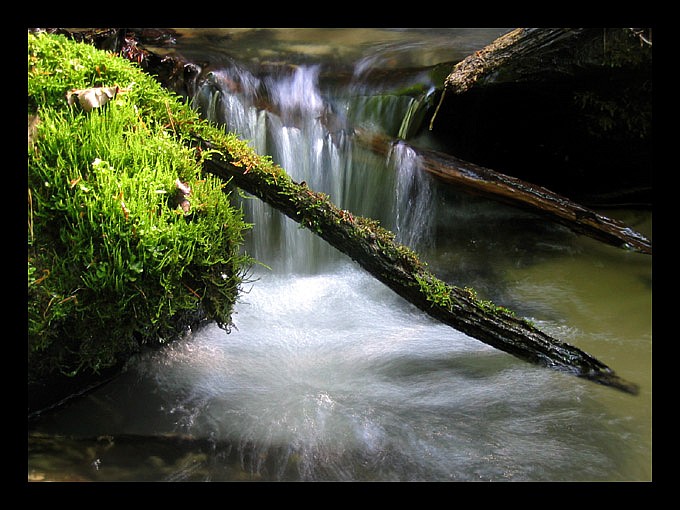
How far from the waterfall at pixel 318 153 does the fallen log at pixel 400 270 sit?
2086 mm

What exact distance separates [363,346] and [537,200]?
2208mm

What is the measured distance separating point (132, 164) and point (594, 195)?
5.40 m

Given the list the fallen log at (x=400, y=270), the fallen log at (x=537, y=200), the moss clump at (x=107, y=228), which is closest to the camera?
the moss clump at (x=107, y=228)

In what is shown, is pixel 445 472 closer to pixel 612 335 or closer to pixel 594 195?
pixel 612 335

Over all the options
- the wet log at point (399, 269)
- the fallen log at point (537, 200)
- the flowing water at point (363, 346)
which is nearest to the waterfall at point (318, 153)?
the flowing water at point (363, 346)

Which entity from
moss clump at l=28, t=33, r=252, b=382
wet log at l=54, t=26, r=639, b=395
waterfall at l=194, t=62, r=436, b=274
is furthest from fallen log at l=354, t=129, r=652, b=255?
moss clump at l=28, t=33, r=252, b=382

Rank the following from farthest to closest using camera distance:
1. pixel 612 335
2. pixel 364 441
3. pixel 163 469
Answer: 1. pixel 612 335
2. pixel 364 441
3. pixel 163 469

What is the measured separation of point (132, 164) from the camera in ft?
9.94

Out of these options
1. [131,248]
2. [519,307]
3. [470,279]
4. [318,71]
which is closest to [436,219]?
[470,279]

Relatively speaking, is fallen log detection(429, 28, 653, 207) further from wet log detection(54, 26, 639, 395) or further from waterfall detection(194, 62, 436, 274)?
wet log detection(54, 26, 639, 395)

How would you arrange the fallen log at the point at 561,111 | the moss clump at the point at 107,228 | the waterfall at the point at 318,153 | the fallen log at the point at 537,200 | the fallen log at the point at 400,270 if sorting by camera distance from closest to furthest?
the moss clump at the point at 107,228 → the fallen log at the point at 400,270 → the fallen log at the point at 537,200 → the fallen log at the point at 561,111 → the waterfall at the point at 318,153

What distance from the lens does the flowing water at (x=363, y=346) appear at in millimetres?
2795

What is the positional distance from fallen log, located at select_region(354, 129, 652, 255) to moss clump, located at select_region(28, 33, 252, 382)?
2.61 m

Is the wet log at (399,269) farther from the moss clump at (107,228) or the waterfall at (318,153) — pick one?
the waterfall at (318,153)
